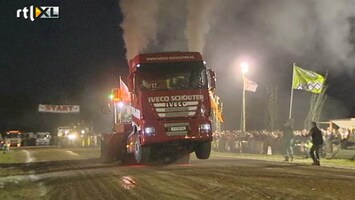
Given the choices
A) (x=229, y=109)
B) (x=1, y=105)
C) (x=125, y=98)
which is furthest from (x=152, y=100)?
(x=1, y=105)

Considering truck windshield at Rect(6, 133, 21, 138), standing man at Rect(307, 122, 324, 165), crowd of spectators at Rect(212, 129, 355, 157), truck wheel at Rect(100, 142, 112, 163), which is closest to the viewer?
standing man at Rect(307, 122, 324, 165)

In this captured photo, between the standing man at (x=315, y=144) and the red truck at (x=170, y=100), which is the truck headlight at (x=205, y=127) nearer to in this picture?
the red truck at (x=170, y=100)

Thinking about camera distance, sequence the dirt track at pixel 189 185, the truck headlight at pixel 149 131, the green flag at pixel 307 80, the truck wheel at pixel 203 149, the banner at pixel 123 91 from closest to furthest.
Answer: the dirt track at pixel 189 185 < the truck headlight at pixel 149 131 < the truck wheel at pixel 203 149 < the banner at pixel 123 91 < the green flag at pixel 307 80

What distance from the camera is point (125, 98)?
2136 centimetres

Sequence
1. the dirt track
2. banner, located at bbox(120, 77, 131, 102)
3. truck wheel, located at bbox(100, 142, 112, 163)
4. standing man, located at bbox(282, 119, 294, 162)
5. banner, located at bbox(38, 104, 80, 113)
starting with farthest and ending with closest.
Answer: banner, located at bbox(38, 104, 80, 113), truck wheel, located at bbox(100, 142, 112, 163), standing man, located at bbox(282, 119, 294, 162), banner, located at bbox(120, 77, 131, 102), the dirt track

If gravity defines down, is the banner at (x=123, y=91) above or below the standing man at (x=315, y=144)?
above

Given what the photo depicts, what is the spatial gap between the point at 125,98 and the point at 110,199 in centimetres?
1128

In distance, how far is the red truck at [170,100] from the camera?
57.1ft

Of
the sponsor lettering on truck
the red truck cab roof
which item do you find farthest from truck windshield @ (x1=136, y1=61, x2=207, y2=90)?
the sponsor lettering on truck

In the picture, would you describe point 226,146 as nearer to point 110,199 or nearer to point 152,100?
point 152,100

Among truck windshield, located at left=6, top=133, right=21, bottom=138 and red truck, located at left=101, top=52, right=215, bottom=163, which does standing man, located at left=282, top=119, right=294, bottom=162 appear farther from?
truck windshield, located at left=6, top=133, right=21, bottom=138

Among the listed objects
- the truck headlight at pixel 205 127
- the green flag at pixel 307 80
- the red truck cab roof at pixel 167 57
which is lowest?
the truck headlight at pixel 205 127

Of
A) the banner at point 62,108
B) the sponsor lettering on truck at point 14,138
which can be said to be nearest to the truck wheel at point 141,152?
the sponsor lettering on truck at point 14,138

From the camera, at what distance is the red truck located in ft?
57.1
